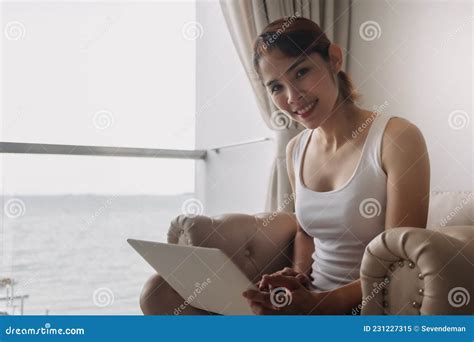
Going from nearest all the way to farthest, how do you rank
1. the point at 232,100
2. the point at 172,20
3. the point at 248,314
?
the point at 248,314, the point at 232,100, the point at 172,20

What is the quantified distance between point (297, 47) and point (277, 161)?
1177 millimetres

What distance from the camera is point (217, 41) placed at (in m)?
3.45

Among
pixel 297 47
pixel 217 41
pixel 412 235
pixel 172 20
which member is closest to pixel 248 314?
pixel 412 235

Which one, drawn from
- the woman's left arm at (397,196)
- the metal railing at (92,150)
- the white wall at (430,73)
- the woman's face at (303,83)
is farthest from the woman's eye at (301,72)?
the metal railing at (92,150)

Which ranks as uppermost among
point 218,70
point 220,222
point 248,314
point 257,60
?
point 218,70

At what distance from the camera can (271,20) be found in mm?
2537

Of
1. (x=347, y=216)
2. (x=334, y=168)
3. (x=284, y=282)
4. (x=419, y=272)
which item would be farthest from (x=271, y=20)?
(x=419, y=272)

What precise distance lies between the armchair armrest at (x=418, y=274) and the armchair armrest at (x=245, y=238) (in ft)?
1.92

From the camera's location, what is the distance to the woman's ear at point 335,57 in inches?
55.2

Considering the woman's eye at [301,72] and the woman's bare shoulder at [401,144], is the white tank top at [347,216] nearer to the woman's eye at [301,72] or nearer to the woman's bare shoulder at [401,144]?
the woman's bare shoulder at [401,144]

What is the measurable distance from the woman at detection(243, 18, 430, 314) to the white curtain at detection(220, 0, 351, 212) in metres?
0.95

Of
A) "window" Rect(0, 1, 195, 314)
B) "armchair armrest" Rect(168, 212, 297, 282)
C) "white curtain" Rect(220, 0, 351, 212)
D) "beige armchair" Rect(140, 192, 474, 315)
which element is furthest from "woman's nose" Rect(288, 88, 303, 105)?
"window" Rect(0, 1, 195, 314)

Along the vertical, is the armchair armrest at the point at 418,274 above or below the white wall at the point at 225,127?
below

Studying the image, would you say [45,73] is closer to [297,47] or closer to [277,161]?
[277,161]
